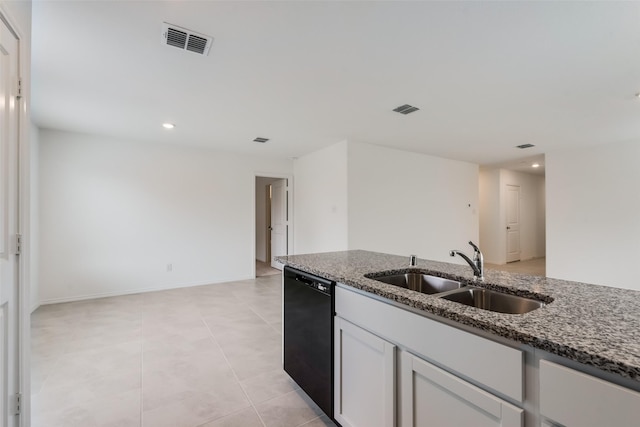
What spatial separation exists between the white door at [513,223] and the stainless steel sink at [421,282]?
706 centimetres

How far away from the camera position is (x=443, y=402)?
3.48ft

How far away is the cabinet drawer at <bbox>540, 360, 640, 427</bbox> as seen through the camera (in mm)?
650

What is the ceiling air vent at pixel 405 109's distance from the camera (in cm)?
315

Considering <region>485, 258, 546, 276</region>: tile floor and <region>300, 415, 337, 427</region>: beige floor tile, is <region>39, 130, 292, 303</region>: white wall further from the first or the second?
<region>485, 258, 546, 276</region>: tile floor

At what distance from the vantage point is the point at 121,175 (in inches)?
174

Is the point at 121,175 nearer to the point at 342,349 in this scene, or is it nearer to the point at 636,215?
the point at 342,349

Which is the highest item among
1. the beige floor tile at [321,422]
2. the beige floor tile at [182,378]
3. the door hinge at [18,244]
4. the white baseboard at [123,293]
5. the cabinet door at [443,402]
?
the door hinge at [18,244]

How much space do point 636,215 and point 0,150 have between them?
714 centimetres

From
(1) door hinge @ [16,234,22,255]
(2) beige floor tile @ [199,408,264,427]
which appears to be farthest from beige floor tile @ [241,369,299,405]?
(1) door hinge @ [16,234,22,255]

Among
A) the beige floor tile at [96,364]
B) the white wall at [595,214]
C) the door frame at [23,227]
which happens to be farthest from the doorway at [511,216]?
the door frame at [23,227]

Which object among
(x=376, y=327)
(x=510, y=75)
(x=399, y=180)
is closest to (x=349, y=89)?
(x=510, y=75)

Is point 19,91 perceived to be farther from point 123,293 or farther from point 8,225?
point 123,293

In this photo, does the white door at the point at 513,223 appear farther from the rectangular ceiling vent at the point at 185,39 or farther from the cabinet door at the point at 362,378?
the rectangular ceiling vent at the point at 185,39

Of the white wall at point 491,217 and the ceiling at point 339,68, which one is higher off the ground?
the ceiling at point 339,68
